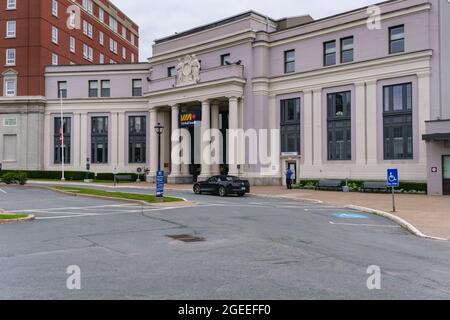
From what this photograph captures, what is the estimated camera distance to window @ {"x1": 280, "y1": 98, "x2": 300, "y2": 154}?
1575 inches

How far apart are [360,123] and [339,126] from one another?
1.96m

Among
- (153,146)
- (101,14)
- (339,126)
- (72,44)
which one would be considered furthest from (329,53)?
(101,14)

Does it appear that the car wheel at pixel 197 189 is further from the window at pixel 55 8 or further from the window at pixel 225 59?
the window at pixel 55 8

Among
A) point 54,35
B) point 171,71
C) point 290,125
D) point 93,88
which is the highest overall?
point 54,35

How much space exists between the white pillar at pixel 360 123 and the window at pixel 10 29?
40.4m

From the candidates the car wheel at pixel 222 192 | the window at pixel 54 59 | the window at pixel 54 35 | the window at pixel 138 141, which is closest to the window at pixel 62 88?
the window at pixel 54 59

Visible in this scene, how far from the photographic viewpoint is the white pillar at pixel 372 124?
35.0 m

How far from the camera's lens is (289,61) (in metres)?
40.6

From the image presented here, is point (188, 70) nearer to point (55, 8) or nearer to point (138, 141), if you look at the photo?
point (138, 141)

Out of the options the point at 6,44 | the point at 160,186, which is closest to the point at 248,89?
the point at 160,186

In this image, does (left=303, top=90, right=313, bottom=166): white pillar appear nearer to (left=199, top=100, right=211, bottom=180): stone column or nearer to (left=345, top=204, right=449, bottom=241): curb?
(left=199, top=100, right=211, bottom=180): stone column

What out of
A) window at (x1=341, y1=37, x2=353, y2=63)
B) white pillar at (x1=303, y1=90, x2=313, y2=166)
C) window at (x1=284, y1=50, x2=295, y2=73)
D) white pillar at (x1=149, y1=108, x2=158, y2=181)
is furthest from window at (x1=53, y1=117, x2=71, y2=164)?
window at (x1=341, y1=37, x2=353, y2=63)

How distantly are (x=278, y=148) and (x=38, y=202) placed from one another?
74.2 feet
